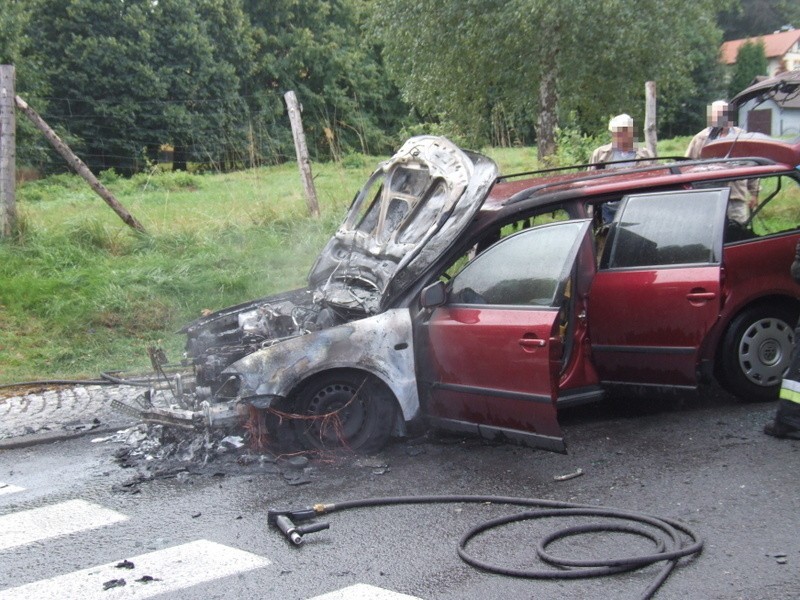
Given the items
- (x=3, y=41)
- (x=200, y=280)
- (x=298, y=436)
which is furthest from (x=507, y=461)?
(x=3, y=41)

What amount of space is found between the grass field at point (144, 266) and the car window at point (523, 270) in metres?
4.19

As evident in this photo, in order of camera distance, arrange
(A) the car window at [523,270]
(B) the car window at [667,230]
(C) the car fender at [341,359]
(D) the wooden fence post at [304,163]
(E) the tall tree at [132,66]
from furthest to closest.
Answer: (E) the tall tree at [132,66] < (D) the wooden fence post at [304,163] < (B) the car window at [667,230] < (C) the car fender at [341,359] < (A) the car window at [523,270]

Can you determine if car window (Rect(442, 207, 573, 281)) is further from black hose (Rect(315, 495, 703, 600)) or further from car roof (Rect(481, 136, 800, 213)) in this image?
black hose (Rect(315, 495, 703, 600))

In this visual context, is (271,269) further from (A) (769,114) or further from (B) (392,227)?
(A) (769,114)

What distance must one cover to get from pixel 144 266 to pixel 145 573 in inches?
278

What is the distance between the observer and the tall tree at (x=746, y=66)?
169 ft

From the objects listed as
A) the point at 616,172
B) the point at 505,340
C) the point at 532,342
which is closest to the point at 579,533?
the point at 532,342

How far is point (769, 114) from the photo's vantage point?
15.2 metres

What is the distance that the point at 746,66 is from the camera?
5169 centimetres

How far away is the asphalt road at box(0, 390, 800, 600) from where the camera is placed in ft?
14.0

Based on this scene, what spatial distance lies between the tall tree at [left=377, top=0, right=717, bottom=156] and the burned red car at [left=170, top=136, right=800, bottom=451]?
39.2 feet

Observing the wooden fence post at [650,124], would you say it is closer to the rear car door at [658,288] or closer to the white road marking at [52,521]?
the rear car door at [658,288]

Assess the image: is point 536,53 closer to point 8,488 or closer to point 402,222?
point 402,222

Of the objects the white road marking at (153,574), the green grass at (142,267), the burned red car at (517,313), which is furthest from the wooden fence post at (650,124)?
the white road marking at (153,574)
